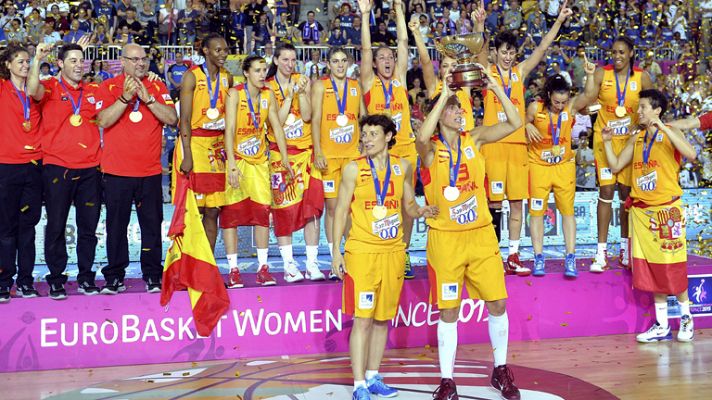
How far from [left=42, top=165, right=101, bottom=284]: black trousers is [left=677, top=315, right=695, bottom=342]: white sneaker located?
15.6 feet

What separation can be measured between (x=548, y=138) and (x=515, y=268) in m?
1.13

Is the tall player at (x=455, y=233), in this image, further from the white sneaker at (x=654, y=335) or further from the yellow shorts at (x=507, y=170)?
the white sneaker at (x=654, y=335)

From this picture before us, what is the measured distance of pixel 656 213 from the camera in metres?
7.27

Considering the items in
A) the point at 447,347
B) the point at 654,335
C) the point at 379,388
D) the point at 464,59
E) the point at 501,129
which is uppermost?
the point at 464,59

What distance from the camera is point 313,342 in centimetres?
718

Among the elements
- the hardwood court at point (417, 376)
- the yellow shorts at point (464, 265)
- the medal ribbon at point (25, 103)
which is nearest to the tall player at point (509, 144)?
the hardwood court at point (417, 376)

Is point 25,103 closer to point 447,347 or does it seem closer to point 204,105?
point 204,105

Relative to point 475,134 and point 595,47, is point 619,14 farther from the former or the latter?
point 475,134

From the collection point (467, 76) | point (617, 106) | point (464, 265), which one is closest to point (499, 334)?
point (464, 265)

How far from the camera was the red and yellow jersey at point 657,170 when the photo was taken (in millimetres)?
7160

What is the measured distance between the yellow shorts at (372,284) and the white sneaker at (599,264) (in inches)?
103

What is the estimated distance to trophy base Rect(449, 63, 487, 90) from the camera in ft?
17.9

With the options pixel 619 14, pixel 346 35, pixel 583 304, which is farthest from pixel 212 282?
pixel 619 14

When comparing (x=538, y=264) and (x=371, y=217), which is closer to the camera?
(x=371, y=217)
